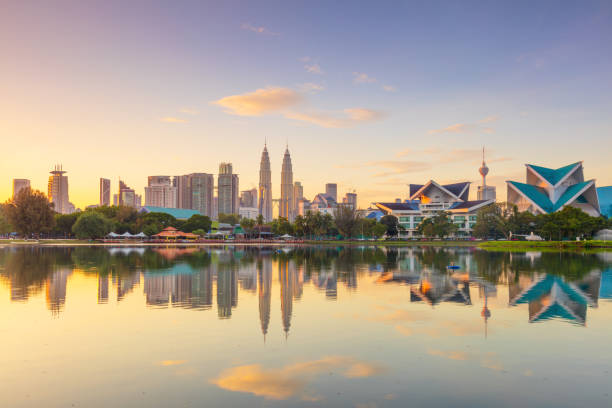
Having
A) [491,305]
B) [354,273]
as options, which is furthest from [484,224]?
[491,305]

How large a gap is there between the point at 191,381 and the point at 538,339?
10211 millimetres

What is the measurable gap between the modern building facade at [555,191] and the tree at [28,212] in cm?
11509

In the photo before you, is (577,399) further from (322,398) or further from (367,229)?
(367,229)

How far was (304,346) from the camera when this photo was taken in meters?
12.9

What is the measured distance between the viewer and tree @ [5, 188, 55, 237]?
99750mm

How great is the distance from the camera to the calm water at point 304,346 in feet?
30.5

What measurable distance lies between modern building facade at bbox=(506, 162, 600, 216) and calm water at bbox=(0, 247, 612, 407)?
10345 cm

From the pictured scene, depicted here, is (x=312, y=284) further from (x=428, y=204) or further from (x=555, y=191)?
(x=428, y=204)

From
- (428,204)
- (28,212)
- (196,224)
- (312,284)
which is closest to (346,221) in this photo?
(196,224)

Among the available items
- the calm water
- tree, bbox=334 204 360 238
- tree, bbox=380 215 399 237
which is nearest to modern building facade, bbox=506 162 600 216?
tree, bbox=380 215 399 237

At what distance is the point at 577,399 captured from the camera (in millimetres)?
9062

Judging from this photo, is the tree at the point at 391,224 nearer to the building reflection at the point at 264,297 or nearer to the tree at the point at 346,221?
the tree at the point at 346,221

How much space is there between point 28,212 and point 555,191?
129011mm

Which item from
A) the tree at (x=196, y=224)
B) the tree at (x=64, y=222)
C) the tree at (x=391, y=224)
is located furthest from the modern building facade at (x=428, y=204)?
the tree at (x=64, y=222)
